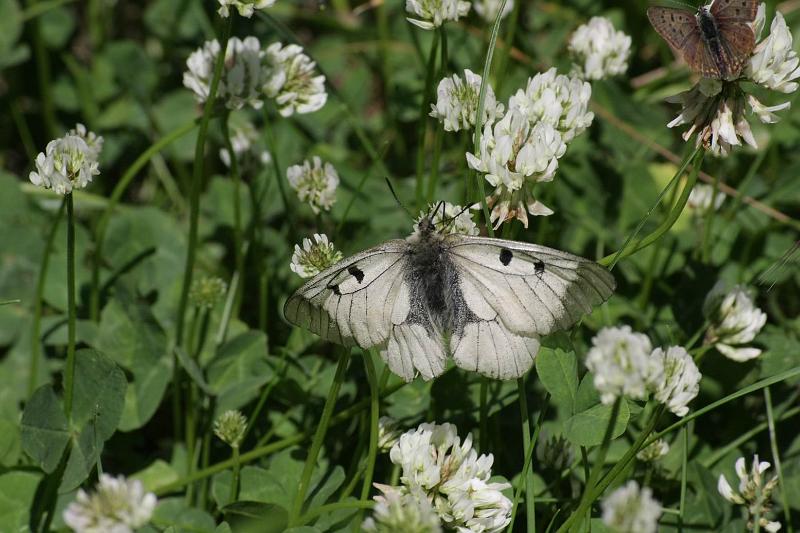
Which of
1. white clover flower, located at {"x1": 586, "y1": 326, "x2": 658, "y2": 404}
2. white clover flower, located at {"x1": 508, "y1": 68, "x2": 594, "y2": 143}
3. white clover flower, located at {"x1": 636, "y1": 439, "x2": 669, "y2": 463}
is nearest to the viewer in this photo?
white clover flower, located at {"x1": 586, "y1": 326, "x2": 658, "y2": 404}

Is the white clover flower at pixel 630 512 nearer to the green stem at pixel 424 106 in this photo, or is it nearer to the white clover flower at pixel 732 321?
the white clover flower at pixel 732 321

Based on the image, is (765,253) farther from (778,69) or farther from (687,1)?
(778,69)

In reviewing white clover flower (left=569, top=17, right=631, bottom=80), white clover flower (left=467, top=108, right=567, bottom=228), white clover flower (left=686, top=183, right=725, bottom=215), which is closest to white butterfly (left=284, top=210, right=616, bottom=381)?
white clover flower (left=467, top=108, right=567, bottom=228)

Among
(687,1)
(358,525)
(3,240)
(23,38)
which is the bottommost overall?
(358,525)

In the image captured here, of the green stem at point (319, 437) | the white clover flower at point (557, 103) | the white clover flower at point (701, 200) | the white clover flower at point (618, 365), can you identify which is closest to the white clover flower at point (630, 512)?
the white clover flower at point (618, 365)

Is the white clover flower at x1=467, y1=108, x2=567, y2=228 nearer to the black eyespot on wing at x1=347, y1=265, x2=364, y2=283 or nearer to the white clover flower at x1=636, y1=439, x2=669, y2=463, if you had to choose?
the black eyespot on wing at x1=347, y1=265, x2=364, y2=283

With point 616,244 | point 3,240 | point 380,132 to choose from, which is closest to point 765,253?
point 616,244
